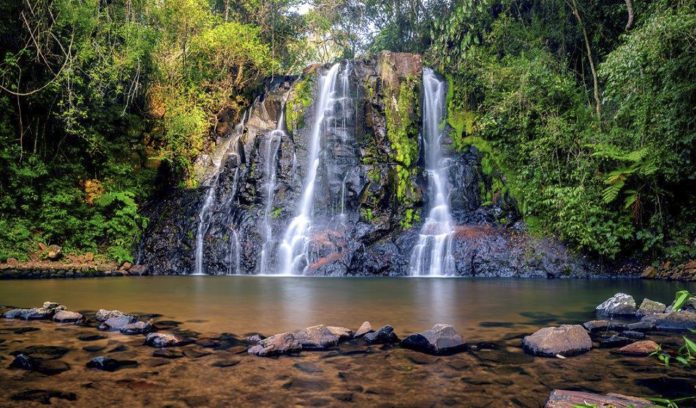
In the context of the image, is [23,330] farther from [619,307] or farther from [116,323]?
[619,307]

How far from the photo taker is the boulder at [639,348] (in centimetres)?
421

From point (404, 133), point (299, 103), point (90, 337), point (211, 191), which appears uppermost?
point (299, 103)

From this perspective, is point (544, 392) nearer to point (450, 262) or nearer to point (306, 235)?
point (450, 262)

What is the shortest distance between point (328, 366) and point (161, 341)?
70.3 inches

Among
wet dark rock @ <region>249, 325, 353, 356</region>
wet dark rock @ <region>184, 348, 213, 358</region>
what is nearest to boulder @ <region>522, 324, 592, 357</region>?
wet dark rock @ <region>249, 325, 353, 356</region>

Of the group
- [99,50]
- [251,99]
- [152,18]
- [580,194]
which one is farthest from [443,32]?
[99,50]

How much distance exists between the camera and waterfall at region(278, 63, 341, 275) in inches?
554

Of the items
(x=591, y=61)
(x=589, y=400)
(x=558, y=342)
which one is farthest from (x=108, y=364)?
(x=591, y=61)

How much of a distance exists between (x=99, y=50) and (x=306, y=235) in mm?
7837

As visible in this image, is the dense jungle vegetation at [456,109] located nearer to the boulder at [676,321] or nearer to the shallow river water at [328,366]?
the shallow river water at [328,366]

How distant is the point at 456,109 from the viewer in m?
17.4

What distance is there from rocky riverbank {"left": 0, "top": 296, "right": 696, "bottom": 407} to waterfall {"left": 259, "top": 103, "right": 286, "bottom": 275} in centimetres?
911

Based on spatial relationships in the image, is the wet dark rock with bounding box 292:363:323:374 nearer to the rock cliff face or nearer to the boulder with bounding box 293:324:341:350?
the boulder with bounding box 293:324:341:350

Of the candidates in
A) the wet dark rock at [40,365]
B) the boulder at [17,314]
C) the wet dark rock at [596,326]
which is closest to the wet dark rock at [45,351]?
the wet dark rock at [40,365]
